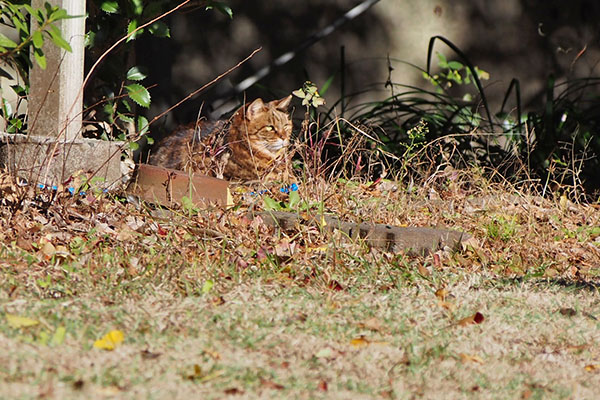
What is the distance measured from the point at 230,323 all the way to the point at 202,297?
244mm

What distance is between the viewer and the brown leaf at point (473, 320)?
2.84 metres

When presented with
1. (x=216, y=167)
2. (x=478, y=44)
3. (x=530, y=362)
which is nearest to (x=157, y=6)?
(x=216, y=167)

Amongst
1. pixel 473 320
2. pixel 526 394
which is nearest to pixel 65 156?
pixel 473 320

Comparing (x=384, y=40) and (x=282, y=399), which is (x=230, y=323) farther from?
(x=384, y=40)

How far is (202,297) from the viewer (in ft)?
9.37

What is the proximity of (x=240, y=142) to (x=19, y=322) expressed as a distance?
333 cm

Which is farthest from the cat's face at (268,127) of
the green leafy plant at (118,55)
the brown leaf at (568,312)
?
the brown leaf at (568,312)

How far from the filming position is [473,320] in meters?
2.86

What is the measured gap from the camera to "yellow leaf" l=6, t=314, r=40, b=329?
2.42m

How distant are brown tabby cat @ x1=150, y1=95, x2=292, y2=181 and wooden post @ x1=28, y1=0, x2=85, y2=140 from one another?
1035 mm

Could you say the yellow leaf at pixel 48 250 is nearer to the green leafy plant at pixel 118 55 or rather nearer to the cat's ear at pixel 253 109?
the green leafy plant at pixel 118 55

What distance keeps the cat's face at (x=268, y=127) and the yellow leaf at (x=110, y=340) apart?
10.6ft

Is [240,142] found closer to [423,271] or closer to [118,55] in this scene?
[118,55]

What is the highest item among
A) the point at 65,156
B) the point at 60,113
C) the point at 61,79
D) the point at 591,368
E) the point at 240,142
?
the point at 61,79
